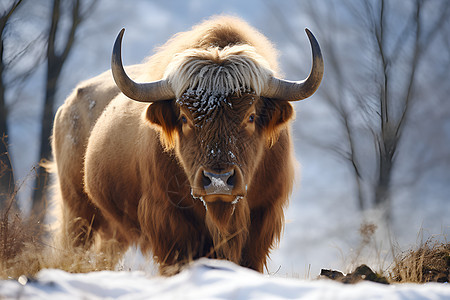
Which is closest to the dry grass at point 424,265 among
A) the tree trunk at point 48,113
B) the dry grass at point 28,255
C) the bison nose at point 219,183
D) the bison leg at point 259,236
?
the bison leg at point 259,236

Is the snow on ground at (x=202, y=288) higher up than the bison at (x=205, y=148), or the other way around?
the bison at (x=205, y=148)

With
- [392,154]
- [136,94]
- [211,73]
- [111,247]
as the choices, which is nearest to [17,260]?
[136,94]

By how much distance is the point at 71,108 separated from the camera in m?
8.14

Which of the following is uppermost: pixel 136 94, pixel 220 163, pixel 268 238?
pixel 136 94

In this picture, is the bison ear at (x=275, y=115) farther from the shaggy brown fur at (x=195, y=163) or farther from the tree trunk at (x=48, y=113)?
the tree trunk at (x=48, y=113)

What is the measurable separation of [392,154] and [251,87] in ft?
21.9

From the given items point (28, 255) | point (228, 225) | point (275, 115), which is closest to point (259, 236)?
point (228, 225)

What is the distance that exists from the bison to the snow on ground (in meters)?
1.17

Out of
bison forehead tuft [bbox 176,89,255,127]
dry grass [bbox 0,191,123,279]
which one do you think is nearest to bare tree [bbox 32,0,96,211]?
dry grass [bbox 0,191,123,279]

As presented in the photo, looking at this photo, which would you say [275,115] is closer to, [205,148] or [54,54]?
[205,148]

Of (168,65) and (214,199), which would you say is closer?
(214,199)

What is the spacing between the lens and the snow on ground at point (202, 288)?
282 cm

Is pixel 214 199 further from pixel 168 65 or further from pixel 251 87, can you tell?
pixel 168 65

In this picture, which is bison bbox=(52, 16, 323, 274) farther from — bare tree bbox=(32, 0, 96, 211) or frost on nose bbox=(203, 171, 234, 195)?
bare tree bbox=(32, 0, 96, 211)
